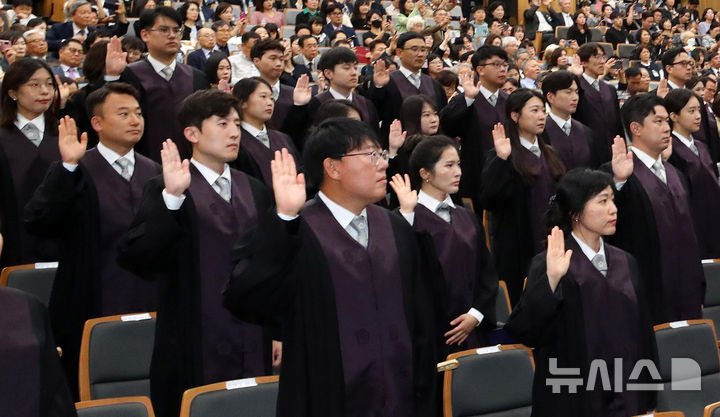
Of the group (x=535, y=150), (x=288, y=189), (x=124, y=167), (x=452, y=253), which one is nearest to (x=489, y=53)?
(x=535, y=150)

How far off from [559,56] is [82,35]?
500 centimetres

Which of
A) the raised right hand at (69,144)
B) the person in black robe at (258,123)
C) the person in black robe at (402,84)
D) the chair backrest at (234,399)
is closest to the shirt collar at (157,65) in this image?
the person in black robe at (258,123)

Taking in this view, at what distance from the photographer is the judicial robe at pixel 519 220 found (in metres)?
5.13

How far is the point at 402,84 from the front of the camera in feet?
22.4

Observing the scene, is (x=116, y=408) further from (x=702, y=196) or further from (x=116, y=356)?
(x=702, y=196)

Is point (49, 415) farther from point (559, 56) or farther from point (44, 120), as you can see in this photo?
point (559, 56)

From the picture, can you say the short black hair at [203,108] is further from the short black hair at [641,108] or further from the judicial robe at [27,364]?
the short black hair at [641,108]

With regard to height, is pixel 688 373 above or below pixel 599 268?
below

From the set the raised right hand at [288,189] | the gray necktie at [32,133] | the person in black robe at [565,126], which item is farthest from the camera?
the person in black robe at [565,126]

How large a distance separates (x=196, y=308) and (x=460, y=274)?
1.20 meters

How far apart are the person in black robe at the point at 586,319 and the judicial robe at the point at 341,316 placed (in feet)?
1.92

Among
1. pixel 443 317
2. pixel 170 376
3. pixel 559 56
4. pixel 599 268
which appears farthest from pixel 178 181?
pixel 559 56

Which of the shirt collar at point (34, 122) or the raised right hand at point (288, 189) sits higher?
the shirt collar at point (34, 122)

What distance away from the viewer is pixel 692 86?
316 inches
